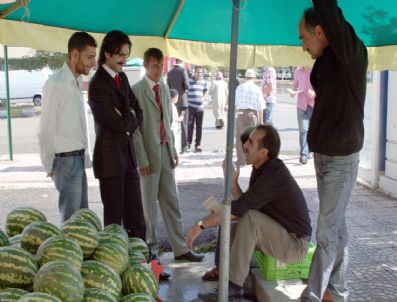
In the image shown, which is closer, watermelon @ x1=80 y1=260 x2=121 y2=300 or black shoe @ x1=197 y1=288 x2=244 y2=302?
watermelon @ x1=80 y1=260 x2=121 y2=300

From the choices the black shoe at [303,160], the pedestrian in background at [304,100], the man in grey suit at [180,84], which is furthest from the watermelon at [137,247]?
the man in grey suit at [180,84]

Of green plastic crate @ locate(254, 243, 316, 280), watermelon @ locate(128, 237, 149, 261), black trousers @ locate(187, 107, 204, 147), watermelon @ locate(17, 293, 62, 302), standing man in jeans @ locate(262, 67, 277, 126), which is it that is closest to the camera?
watermelon @ locate(17, 293, 62, 302)

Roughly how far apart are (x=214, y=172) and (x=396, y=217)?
13.5 ft

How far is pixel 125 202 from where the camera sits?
14.9 ft

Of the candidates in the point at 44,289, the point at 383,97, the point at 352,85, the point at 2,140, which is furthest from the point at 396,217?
the point at 2,140

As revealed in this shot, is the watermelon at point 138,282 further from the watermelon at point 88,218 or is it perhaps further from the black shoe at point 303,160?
the black shoe at point 303,160

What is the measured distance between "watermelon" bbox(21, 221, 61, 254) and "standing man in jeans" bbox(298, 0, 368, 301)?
1.89m

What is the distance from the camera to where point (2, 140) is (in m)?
16.0

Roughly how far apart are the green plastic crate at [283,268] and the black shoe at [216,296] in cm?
35

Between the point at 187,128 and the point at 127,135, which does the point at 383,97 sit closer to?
the point at 127,135

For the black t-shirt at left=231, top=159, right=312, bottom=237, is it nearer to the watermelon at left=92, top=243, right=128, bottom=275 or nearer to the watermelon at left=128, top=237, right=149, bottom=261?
the watermelon at left=128, top=237, right=149, bottom=261

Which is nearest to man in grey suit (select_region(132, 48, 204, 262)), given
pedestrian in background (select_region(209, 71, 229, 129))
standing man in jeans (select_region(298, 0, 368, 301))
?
standing man in jeans (select_region(298, 0, 368, 301))

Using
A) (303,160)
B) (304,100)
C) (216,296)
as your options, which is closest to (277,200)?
(216,296)

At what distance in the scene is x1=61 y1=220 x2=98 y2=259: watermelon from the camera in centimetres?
243
